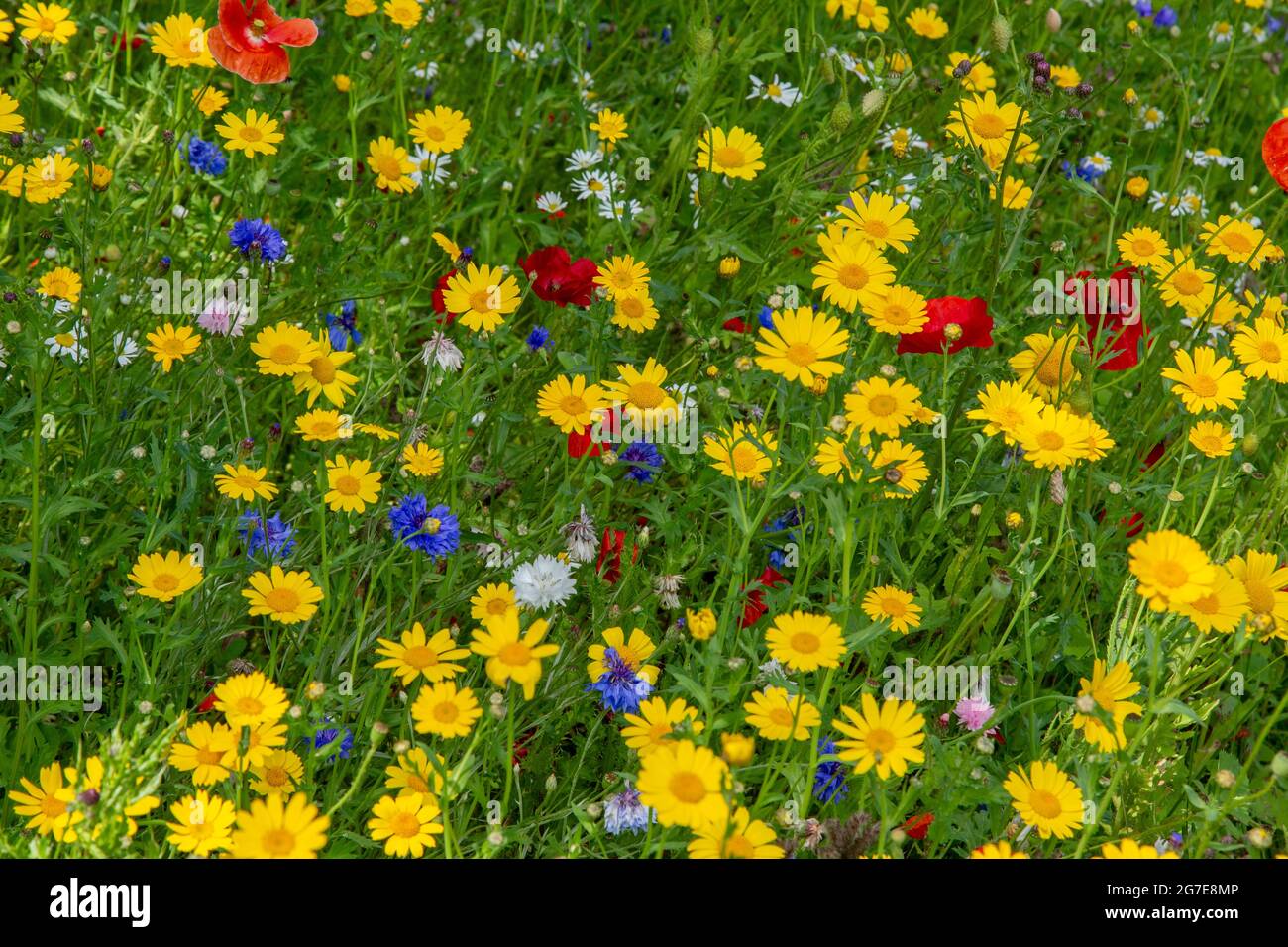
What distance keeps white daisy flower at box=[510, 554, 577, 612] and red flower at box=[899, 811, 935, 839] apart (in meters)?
0.67

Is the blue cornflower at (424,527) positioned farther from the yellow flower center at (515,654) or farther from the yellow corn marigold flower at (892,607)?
the yellow corn marigold flower at (892,607)

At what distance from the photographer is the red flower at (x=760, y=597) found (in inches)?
95.7

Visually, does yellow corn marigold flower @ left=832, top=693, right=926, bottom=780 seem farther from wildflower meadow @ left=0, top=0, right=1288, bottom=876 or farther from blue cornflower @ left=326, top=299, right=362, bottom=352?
blue cornflower @ left=326, top=299, right=362, bottom=352

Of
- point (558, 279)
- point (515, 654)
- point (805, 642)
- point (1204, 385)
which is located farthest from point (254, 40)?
point (1204, 385)

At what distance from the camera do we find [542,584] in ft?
7.18

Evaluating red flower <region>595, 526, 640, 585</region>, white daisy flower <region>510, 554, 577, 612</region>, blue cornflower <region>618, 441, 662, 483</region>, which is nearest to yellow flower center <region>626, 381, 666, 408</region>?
blue cornflower <region>618, 441, 662, 483</region>

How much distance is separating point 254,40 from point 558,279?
0.76 metres

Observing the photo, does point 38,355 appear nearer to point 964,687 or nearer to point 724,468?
point 724,468

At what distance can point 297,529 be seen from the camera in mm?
2465

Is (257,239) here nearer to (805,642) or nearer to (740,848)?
(805,642)

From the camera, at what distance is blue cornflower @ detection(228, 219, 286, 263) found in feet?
8.59

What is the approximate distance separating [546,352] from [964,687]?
3.70 ft

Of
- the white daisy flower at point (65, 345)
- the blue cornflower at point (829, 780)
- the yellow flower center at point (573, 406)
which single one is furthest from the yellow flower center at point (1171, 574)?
the white daisy flower at point (65, 345)
